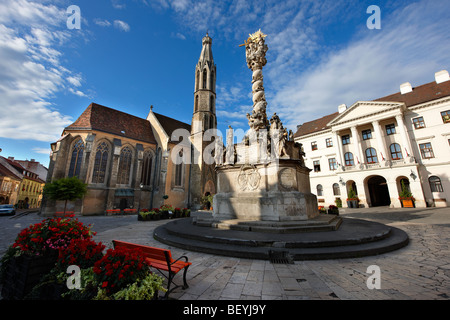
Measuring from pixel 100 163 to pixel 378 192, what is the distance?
125 ft

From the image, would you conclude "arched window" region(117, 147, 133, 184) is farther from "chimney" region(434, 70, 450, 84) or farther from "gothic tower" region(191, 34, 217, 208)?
"chimney" region(434, 70, 450, 84)

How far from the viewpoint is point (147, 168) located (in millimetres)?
28156

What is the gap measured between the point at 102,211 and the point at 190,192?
11.4 meters

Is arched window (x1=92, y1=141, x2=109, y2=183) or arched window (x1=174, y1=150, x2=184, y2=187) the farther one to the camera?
arched window (x1=174, y1=150, x2=184, y2=187)

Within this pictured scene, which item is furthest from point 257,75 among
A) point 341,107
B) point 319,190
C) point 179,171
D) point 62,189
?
point 341,107

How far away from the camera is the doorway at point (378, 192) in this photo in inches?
1009

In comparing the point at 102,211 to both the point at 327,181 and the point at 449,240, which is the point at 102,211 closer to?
the point at 449,240

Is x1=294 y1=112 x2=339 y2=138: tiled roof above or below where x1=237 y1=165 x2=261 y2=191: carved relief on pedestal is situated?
above

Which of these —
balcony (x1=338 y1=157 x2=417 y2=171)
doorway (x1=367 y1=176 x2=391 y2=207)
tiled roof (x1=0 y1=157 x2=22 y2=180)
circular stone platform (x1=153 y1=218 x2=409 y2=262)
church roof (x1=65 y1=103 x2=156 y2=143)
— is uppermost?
church roof (x1=65 y1=103 x2=156 y2=143)

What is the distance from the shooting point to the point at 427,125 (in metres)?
21.2

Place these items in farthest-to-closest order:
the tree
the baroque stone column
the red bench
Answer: the tree < the baroque stone column < the red bench

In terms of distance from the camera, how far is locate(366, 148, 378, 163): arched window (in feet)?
78.9

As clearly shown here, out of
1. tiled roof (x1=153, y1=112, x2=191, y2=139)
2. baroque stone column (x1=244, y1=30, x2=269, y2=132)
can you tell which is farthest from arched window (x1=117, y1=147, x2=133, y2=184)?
baroque stone column (x1=244, y1=30, x2=269, y2=132)

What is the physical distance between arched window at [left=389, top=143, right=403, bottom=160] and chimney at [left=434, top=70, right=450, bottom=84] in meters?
10.2
